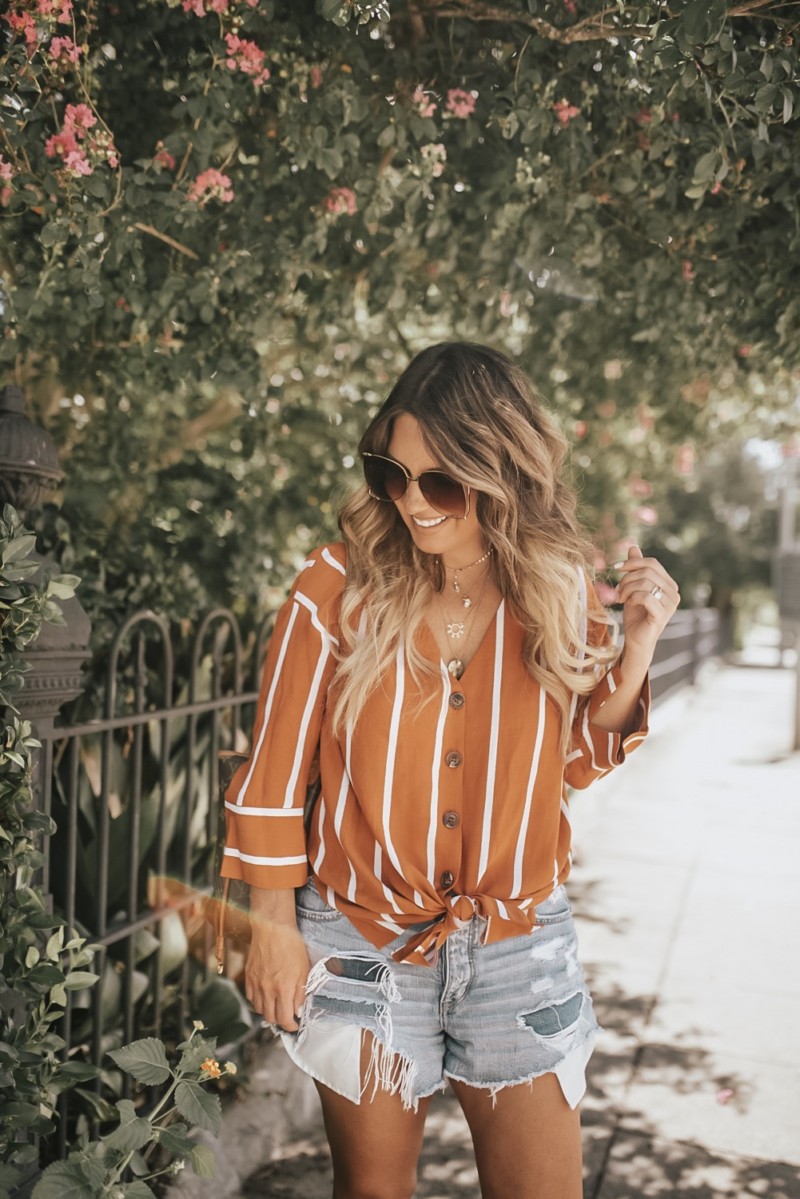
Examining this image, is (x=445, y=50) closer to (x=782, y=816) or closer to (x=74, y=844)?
(x=74, y=844)

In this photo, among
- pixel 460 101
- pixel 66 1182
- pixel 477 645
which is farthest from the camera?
pixel 460 101

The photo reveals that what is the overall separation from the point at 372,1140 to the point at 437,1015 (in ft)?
0.81

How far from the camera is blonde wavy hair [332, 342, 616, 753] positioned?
1970 mm

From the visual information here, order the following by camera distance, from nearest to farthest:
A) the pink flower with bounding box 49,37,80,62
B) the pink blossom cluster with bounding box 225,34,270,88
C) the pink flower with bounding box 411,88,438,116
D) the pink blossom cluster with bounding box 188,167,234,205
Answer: the pink flower with bounding box 49,37,80,62 → the pink blossom cluster with bounding box 225,34,270,88 → the pink blossom cluster with bounding box 188,167,234,205 → the pink flower with bounding box 411,88,438,116

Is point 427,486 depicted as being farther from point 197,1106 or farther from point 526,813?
point 197,1106

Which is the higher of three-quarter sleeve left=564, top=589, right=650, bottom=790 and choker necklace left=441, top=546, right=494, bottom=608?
choker necklace left=441, top=546, right=494, bottom=608

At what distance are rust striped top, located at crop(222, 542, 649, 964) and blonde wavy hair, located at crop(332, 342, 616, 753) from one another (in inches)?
1.8

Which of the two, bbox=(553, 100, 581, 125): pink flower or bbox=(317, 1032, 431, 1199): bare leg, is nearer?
bbox=(317, 1032, 431, 1199): bare leg

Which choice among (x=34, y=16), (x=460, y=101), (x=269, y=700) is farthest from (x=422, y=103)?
(x=269, y=700)

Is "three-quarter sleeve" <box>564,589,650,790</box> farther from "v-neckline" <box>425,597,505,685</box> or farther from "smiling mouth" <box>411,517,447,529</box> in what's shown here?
"smiling mouth" <box>411,517,447,529</box>

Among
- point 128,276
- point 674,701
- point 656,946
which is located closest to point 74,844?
point 128,276

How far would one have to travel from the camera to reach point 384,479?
6.70 feet

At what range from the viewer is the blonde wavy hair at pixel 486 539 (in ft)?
6.46

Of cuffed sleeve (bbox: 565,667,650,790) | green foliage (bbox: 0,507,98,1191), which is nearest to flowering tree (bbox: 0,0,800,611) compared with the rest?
green foliage (bbox: 0,507,98,1191)
